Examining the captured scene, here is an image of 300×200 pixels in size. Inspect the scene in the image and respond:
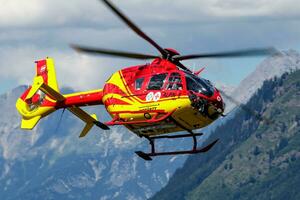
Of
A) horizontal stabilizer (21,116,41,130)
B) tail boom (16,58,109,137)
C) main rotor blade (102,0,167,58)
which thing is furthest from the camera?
horizontal stabilizer (21,116,41,130)

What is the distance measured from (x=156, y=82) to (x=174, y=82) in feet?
5.51

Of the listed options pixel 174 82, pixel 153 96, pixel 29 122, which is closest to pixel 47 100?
pixel 29 122

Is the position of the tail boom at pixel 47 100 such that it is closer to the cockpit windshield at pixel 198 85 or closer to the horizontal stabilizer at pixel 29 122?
the horizontal stabilizer at pixel 29 122

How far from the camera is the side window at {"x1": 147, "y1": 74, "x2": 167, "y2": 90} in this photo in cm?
8200

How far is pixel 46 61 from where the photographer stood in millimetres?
101625

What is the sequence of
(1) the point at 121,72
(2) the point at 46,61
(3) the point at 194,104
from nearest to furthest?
1. (3) the point at 194,104
2. (1) the point at 121,72
3. (2) the point at 46,61

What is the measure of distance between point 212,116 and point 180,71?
4480mm

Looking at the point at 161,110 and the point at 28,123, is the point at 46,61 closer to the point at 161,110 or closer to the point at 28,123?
the point at 28,123

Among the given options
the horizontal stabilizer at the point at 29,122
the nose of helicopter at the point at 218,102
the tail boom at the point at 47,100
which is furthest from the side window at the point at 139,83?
the horizontal stabilizer at the point at 29,122

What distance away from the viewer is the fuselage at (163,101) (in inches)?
3157

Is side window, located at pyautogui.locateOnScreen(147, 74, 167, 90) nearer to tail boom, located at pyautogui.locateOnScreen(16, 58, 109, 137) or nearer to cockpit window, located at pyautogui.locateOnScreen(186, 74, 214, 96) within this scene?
cockpit window, located at pyautogui.locateOnScreen(186, 74, 214, 96)

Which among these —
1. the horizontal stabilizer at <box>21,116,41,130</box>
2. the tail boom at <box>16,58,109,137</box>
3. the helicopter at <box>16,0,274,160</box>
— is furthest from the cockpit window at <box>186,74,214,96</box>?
the horizontal stabilizer at <box>21,116,41,130</box>

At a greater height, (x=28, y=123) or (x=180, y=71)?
(x=180, y=71)

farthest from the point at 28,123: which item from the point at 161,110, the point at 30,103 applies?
the point at 161,110
